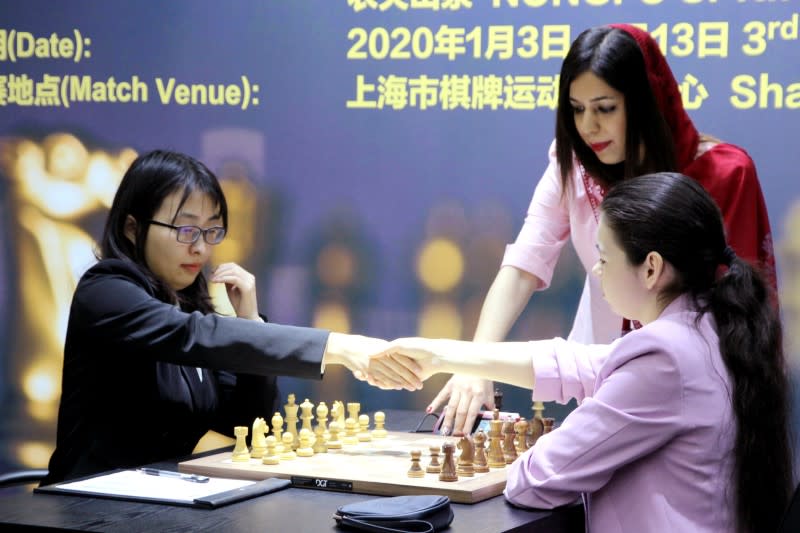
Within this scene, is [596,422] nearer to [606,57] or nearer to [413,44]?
[606,57]

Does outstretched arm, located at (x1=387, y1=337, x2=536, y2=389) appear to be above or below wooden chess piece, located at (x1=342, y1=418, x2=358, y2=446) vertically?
above

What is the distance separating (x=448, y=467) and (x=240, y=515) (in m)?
0.41

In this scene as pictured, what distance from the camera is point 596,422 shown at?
Answer: 195cm

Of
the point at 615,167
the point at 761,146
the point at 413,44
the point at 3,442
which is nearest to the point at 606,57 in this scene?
the point at 615,167

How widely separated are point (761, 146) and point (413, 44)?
115 centimetres

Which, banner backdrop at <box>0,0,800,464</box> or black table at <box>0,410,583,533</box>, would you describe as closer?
black table at <box>0,410,583,533</box>

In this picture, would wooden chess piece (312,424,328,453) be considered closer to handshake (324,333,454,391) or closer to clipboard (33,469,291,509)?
handshake (324,333,454,391)

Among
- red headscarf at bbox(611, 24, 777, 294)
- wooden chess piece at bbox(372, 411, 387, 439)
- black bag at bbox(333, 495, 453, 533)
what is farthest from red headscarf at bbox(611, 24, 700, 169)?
black bag at bbox(333, 495, 453, 533)

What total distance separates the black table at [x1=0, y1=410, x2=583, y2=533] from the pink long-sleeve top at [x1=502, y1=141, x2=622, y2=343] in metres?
1.13

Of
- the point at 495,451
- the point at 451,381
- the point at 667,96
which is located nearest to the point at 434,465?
the point at 495,451

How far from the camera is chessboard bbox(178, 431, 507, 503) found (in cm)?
207

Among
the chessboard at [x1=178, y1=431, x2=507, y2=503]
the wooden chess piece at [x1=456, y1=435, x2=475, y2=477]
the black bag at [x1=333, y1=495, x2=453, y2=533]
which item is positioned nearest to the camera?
the black bag at [x1=333, y1=495, x2=453, y2=533]

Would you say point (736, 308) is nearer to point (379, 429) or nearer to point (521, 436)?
point (521, 436)

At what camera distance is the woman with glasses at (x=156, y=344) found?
257 cm
